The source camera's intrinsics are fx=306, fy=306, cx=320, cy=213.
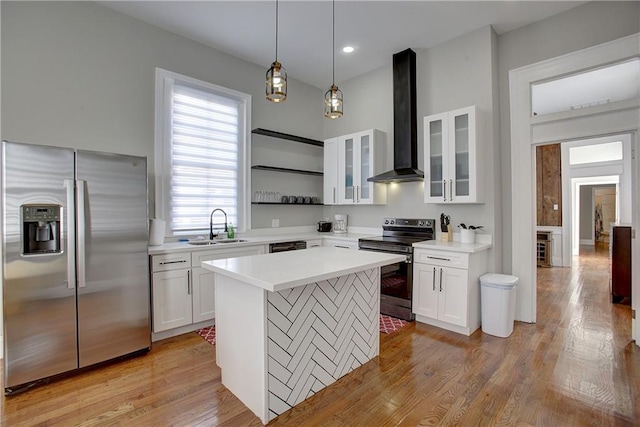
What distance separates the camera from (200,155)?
3.83 meters

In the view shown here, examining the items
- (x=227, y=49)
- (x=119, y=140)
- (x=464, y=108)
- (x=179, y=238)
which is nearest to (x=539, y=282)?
(x=464, y=108)

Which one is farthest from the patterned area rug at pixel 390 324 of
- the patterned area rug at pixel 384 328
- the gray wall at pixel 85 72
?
the gray wall at pixel 85 72

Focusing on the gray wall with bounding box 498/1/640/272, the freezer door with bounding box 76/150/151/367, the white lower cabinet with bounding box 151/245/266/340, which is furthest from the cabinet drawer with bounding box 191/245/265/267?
the gray wall with bounding box 498/1/640/272

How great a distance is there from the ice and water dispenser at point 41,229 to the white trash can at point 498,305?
12.7 feet

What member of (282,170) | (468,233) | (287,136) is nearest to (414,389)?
(468,233)

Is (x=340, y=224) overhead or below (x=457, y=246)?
overhead

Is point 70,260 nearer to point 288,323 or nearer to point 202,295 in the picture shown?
point 202,295

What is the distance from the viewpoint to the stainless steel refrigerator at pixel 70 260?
2.17 m

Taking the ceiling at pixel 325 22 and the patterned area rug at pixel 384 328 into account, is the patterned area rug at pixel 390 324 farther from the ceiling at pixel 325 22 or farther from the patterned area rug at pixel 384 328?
the ceiling at pixel 325 22

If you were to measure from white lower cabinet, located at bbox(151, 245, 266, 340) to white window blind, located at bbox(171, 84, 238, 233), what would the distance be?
66cm

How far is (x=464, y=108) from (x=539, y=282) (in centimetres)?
363

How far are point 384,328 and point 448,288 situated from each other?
806 mm

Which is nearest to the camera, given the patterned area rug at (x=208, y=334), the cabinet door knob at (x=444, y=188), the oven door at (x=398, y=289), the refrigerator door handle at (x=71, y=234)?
the refrigerator door handle at (x=71, y=234)

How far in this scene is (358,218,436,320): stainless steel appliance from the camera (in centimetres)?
353
